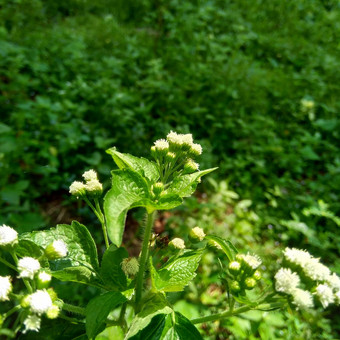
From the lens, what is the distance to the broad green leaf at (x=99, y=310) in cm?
96

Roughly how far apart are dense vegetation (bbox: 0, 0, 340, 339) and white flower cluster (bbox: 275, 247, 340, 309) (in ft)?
4.60

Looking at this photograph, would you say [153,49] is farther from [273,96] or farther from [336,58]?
[336,58]

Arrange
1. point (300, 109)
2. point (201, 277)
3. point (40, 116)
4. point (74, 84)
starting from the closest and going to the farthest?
1. point (201, 277)
2. point (40, 116)
3. point (74, 84)
4. point (300, 109)

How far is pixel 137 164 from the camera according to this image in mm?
1160

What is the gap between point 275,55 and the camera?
605 cm

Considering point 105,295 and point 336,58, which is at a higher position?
point 105,295

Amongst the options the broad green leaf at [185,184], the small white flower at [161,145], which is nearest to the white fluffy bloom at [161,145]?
the small white flower at [161,145]

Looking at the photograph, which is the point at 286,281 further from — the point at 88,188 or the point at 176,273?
the point at 88,188

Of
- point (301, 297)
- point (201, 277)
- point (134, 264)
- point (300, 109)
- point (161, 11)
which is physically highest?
point (301, 297)

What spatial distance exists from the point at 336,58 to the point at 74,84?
15.1 feet

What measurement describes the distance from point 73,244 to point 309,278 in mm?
807

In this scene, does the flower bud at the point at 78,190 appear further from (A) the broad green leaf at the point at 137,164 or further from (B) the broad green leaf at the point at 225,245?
(B) the broad green leaf at the point at 225,245

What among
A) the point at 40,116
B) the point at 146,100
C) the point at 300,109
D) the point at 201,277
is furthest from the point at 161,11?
the point at 201,277

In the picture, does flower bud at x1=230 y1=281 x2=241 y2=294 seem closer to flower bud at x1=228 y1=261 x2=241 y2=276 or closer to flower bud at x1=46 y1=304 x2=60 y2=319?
flower bud at x1=228 y1=261 x2=241 y2=276
